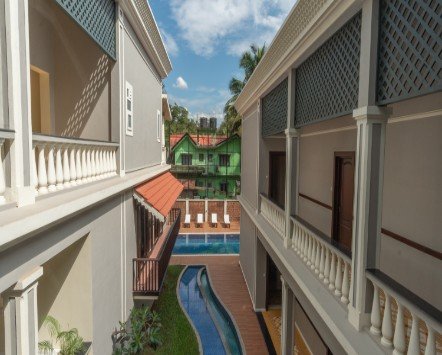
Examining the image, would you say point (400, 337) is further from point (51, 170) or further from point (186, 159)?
point (186, 159)

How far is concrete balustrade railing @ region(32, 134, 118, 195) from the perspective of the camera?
387 cm

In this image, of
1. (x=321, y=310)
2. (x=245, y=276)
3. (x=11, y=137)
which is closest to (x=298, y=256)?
(x=321, y=310)

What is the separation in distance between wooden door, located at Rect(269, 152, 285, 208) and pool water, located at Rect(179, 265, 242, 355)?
16.6 ft

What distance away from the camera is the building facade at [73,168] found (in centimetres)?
308

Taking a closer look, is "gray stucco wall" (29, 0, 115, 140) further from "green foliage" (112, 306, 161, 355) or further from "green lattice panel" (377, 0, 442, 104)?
"green lattice panel" (377, 0, 442, 104)

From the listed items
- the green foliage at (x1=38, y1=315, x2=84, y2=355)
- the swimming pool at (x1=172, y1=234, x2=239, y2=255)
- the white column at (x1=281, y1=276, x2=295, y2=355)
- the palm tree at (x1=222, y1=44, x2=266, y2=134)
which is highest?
the palm tree at (x1=222, y1=44, x2=266, y2=134)

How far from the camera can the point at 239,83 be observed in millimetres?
31609

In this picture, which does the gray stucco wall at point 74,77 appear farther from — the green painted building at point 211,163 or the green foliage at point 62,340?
the green painted building at point 211,163

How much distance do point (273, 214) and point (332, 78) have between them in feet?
15.0

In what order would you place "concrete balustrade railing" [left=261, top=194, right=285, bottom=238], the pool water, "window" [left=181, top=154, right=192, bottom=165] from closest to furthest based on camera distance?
"concrete balustrade railing" [left=261, top=194, right=285, bottom=238] → the pool water → "window" [left=181, top=154, right=192, bottom=165]

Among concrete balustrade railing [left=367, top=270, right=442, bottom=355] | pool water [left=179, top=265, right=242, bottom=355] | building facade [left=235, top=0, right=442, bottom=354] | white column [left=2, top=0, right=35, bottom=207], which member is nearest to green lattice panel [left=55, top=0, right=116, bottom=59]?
white column [left=2, top=0, right=35, bottom=207]

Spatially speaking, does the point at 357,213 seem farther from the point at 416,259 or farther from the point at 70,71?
the point at 70,71

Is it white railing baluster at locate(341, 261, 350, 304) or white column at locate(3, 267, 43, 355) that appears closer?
white column at locate(3, 267, 43, 355)

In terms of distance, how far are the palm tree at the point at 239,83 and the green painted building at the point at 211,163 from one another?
2.66 metres
